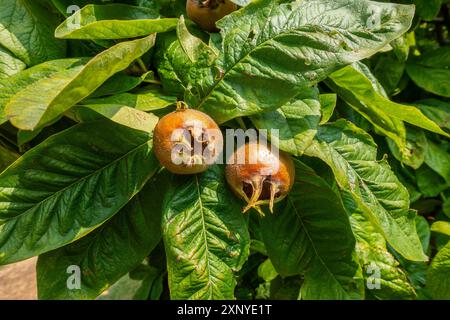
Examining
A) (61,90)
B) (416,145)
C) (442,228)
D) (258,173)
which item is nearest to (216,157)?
(258,173)

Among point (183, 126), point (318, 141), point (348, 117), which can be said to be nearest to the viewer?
point (183, 126)

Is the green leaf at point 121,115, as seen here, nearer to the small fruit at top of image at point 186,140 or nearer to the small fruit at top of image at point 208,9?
the small fruit at top of image at point 186,140

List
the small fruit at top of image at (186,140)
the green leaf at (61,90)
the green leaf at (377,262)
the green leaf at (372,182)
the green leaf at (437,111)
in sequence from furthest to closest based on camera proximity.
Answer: the green leaf at (437,111) < the green leaf at (377,262) < the green leaf at (372,182) < the small fruit at top of image at (186,140) < the green leaf at (61,90)

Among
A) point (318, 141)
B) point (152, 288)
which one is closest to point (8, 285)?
point (152, 288)

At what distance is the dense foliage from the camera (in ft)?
3.21

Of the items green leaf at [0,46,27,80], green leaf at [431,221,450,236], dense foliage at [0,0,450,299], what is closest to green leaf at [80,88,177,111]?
dense foliage at [0,0,450,299]

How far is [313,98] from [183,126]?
319 millimetres

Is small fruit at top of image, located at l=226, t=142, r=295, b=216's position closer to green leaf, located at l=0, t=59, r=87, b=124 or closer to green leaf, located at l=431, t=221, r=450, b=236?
green leaf, located at l=0, t=59, r=87, b=124

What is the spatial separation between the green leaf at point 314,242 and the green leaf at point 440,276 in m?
0.29

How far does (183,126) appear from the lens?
935 millimetres

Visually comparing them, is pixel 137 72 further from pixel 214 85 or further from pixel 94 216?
pixel 94 216

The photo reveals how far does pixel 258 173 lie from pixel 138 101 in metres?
0.29

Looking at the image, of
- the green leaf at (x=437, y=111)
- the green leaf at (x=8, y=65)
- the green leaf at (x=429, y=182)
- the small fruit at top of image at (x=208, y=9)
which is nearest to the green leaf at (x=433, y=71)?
the green leaf at (x=437, y=111)

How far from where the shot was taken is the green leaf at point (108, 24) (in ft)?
3.34
